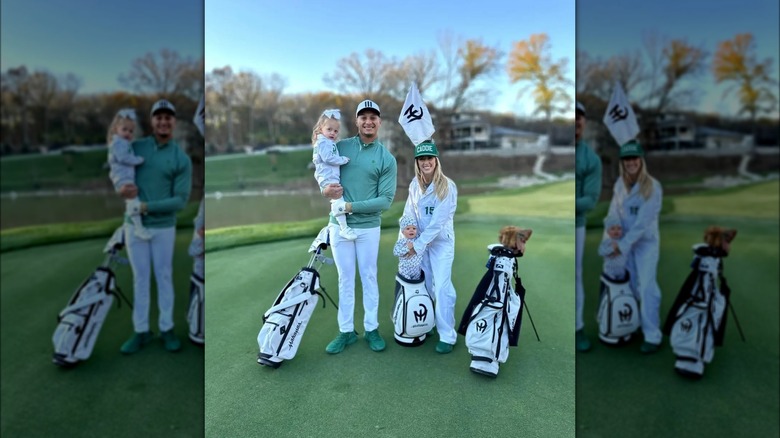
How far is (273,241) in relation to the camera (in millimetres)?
2127

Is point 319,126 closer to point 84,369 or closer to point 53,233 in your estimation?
point 53,233

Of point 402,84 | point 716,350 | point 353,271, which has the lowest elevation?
point 716,350

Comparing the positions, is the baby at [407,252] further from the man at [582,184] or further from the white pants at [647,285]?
the white pants at [647,285]

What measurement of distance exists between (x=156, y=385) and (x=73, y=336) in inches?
21.6

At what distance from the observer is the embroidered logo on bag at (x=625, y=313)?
9.04 feet

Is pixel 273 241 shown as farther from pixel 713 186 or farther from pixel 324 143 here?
pixel 713 186

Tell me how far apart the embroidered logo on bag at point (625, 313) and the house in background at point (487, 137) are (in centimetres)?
118

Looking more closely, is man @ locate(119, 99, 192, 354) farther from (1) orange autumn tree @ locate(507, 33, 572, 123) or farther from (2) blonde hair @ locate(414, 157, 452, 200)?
(1) orange autumn tree @ locate(507, 33, 572, 123)

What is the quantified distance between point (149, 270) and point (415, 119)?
1.82m

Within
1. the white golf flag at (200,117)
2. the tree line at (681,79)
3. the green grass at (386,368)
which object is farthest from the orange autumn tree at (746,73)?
the white golf flag at (200,117)

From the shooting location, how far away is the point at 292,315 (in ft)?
6.66

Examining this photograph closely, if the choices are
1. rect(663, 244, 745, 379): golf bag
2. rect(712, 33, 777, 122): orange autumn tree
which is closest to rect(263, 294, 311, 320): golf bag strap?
rect(663, 244, 745, 379): golf bag

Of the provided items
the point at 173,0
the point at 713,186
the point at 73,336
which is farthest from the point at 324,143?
→ the point at 713,186

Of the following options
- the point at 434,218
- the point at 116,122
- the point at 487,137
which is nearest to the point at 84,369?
the point at 116,122
